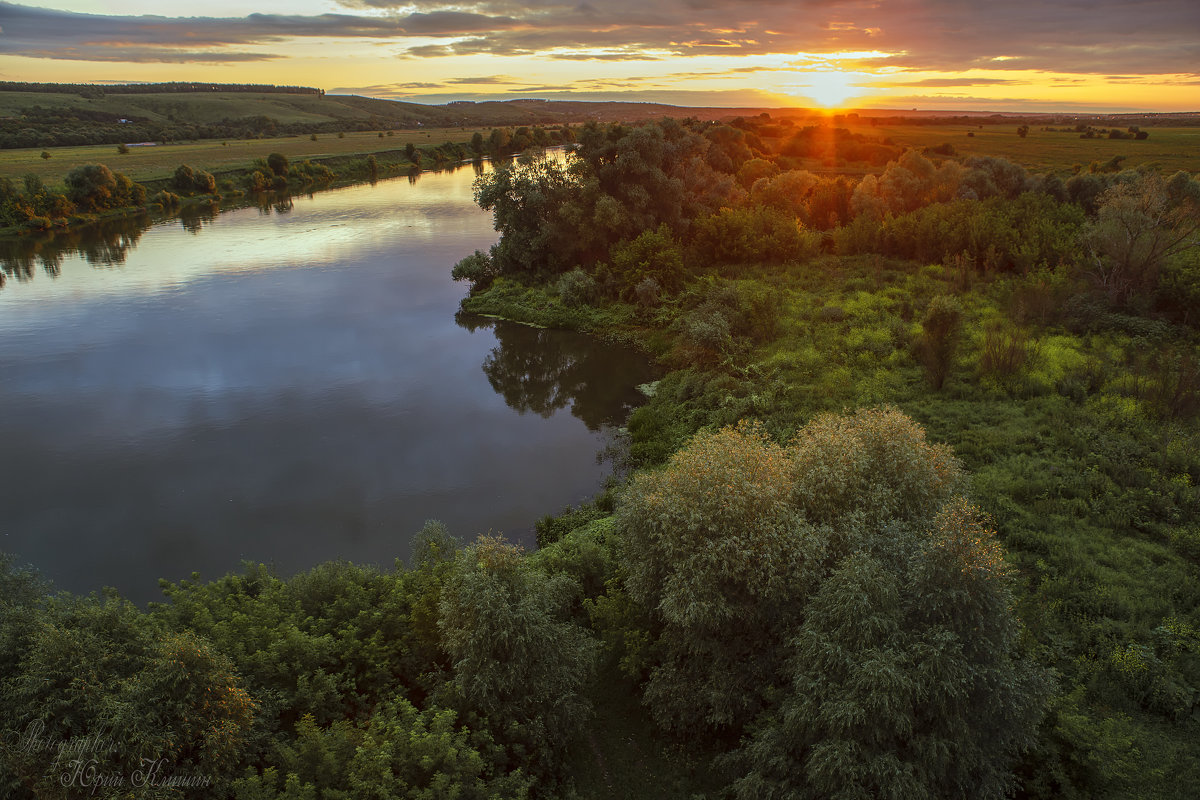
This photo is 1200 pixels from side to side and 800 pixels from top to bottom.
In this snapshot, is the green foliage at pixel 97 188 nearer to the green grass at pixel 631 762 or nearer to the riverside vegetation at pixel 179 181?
the riverside vegetation at pixel 179 181

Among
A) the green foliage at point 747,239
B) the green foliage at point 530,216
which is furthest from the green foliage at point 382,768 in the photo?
the green foliage at point 747,239

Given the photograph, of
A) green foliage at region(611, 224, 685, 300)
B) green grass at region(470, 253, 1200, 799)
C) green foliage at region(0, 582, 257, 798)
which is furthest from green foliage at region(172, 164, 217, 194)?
green foliage at region(0, 582, 257, 798)

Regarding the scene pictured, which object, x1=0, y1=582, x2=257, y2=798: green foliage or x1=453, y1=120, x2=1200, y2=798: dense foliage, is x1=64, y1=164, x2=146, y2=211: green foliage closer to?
x1=453, y1=120, x2=1200, y2=798: dense foliage

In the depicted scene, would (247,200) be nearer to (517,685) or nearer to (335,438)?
(335,438)

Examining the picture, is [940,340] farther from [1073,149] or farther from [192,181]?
[192,181]

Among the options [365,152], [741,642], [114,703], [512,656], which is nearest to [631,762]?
[741,642]
